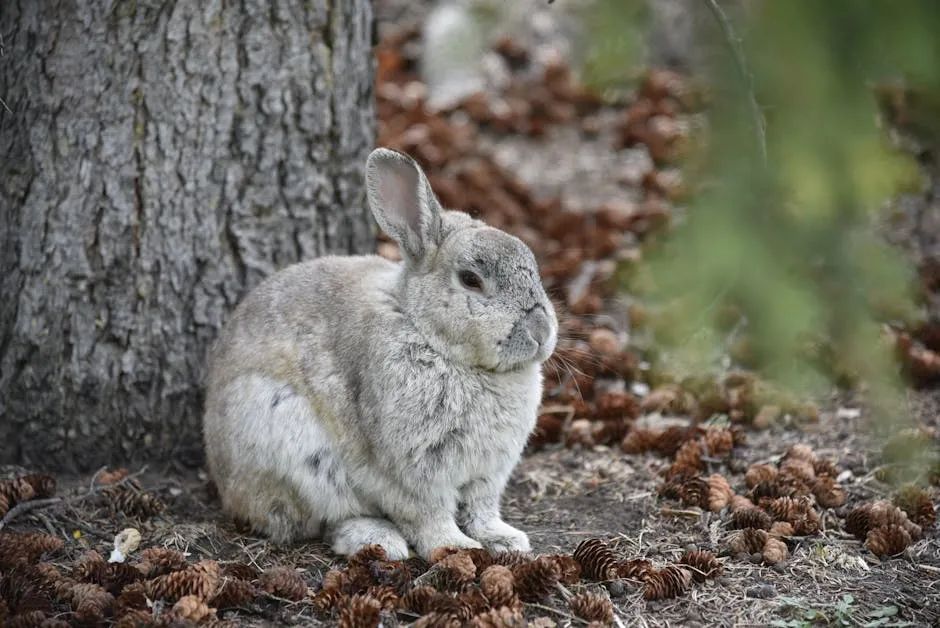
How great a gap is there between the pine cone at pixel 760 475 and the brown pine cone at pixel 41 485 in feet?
9.90

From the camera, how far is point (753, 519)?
162 inches

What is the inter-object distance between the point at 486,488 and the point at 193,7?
2512 mm

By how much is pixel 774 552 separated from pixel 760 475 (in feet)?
2.09

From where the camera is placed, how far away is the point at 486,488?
4203mm

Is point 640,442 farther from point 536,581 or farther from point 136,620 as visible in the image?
point 136,620

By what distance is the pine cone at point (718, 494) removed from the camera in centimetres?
434

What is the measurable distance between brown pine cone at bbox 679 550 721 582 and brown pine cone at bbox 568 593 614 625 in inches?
18.1

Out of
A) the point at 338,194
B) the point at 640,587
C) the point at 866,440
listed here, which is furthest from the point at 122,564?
the point at 866,440

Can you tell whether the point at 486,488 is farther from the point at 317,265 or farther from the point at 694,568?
the point at 317,265

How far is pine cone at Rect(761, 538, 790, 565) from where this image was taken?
388 centimetres

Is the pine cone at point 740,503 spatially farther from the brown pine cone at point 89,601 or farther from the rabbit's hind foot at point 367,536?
the brown pine cone at point 89,601

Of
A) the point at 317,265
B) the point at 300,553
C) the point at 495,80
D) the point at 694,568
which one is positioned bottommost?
→ the point at 300,553

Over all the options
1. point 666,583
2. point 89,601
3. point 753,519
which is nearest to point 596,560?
point 666,583

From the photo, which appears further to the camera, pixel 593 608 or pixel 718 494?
pixel 718 494
